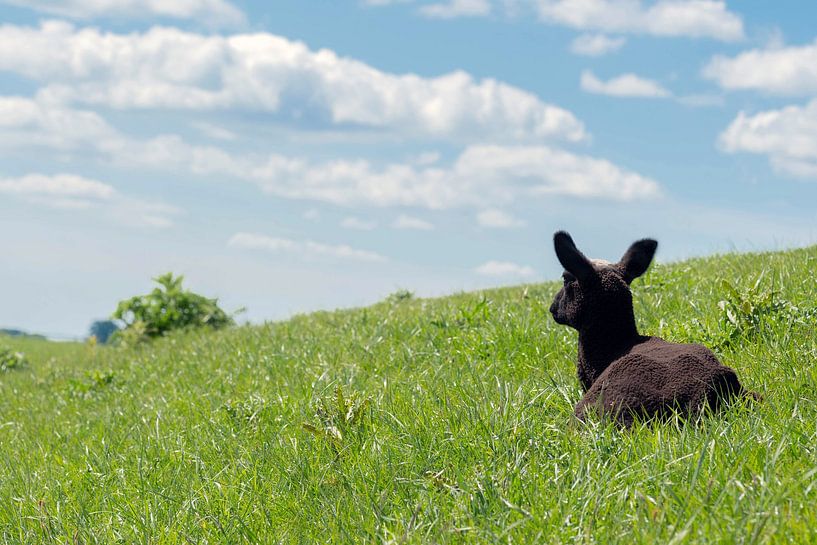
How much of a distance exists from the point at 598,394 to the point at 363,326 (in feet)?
17.8

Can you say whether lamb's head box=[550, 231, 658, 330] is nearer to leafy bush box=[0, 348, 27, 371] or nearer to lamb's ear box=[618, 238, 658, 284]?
lamb's ear box=[618, 238, 658, 284]

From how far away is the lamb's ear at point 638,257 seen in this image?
17.4 ft

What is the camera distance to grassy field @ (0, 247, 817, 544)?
3756 mm

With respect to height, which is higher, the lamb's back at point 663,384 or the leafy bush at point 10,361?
the leafy bush at point 10,361

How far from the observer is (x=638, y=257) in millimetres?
5309

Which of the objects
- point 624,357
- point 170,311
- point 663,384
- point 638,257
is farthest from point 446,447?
point 170,311

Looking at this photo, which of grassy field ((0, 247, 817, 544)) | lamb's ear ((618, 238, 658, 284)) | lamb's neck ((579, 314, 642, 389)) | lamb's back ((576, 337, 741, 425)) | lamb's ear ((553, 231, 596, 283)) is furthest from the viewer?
lamb's ear ((618, 238, 658, 284))

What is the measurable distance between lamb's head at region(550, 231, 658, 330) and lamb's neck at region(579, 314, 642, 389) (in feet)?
0.06

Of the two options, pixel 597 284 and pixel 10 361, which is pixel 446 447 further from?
pixel 10 361

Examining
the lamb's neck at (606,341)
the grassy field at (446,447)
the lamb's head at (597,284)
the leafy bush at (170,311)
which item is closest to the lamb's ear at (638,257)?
the lamb's head at (597,284)

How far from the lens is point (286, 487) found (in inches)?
194

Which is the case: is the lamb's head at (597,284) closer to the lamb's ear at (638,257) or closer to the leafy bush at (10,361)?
the lamb's ear at (638,257)

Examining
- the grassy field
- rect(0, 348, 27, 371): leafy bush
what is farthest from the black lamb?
rect(0, 348, 27, 371): leafy bush

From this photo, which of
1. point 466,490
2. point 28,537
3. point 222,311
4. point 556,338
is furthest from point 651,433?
point 222,311
